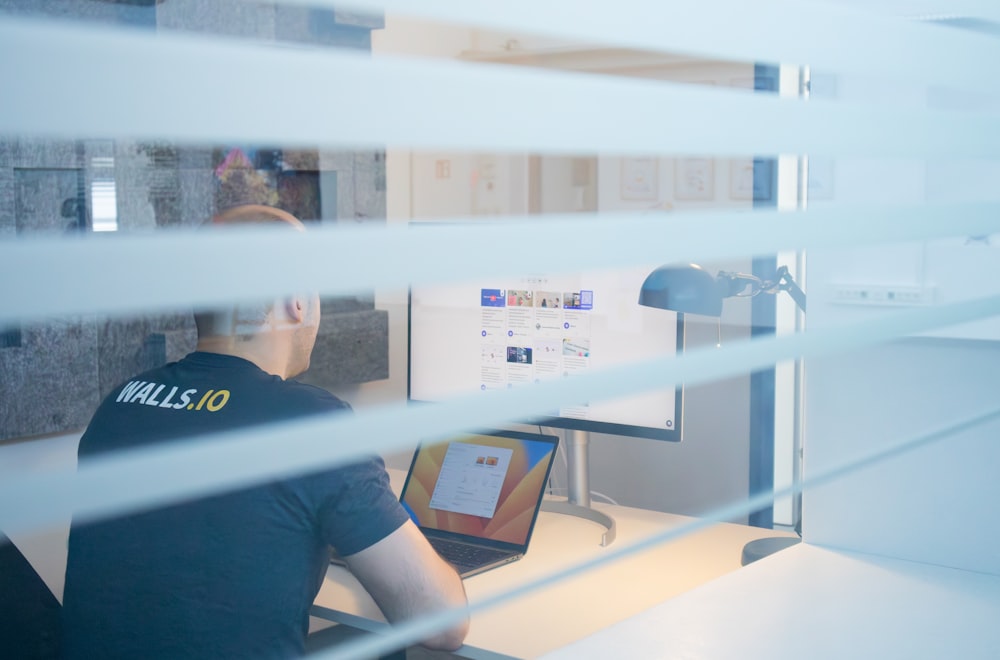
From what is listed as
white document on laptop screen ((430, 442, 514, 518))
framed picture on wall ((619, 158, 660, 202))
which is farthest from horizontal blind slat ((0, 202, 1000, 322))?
framed picture on wall ((619, 158, 660, 202))


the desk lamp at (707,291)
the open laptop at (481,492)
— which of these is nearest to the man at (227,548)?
the open laptop at (481,492)

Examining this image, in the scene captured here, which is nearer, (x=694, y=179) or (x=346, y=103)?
(x=346, y=103)

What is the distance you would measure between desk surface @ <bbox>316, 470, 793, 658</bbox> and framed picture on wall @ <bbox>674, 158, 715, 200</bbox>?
285 centimetres

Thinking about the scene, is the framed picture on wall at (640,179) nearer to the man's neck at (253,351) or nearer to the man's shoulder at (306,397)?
the man's neck at (253,351)

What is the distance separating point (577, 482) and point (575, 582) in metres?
0.39

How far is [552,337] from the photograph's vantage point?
1.78 metres

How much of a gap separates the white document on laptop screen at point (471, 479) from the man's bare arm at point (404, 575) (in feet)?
1.16

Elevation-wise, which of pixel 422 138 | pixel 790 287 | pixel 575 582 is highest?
pixel 422 138

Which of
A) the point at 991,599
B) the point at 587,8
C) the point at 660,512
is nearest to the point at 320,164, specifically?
the point at 660,512

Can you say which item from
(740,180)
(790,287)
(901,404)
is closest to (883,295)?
(901,404)

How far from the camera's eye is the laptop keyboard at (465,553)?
1.57 metres

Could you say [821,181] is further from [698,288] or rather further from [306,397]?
[306,397]

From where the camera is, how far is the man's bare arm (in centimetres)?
132

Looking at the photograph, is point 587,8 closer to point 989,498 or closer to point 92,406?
point 989,498
